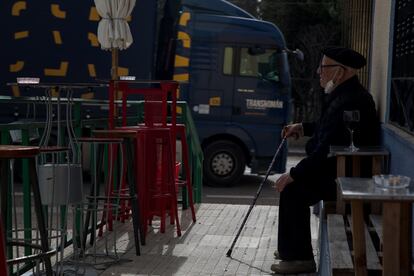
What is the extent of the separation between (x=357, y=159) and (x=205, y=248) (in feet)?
6.48

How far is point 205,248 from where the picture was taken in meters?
6.83

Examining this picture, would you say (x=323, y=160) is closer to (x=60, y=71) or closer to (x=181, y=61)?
(x=181, y=61)

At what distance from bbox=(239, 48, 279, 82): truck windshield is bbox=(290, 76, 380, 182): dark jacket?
8.46m

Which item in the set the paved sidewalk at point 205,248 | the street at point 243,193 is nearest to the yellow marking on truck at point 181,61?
the street at point 243,193

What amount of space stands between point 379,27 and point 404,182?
3.95m

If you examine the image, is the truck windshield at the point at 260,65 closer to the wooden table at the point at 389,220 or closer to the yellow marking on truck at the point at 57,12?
the yellow marking on truck at the point at 57,12

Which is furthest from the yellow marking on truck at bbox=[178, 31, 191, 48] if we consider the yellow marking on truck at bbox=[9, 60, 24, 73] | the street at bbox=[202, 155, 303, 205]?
the yellow marking on truck at bbox=[9, 60, 24, 73]

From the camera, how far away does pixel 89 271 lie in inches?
226

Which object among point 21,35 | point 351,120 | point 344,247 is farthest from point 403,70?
point 21,35

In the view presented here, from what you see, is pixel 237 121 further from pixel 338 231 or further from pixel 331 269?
pixel 331 269

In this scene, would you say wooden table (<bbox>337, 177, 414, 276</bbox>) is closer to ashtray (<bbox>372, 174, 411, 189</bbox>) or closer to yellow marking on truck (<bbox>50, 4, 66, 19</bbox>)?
ashtray (<bbox>372, 174, 411, 189</bbox>)

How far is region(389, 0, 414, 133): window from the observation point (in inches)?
189

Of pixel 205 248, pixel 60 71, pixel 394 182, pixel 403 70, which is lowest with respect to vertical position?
pixel 205 248

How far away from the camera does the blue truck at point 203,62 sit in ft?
44.9
